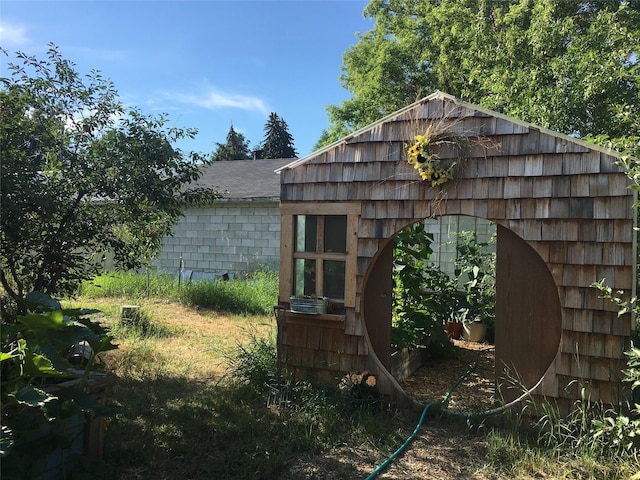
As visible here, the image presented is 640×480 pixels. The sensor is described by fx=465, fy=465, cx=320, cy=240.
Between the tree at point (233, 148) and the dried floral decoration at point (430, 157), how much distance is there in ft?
130

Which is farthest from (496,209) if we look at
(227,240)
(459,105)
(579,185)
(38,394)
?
(227,240)

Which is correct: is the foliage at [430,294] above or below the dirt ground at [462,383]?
above

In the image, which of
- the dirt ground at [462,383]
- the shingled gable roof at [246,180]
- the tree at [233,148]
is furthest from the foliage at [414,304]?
the tree at [233,148]

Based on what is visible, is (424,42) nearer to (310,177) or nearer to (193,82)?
(193,82)

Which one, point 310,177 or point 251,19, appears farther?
point 251,19

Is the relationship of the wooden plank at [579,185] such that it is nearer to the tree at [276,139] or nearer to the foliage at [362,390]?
the foliage at [362,390]

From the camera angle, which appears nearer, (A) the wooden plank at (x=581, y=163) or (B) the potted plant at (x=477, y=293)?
(A) the wooden plank at (x=581, y=163)

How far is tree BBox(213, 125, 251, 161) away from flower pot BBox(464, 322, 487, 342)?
122 ft

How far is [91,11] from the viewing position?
4.86 m

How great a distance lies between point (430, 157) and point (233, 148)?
1641 inches

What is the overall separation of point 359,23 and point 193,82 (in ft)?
38.4

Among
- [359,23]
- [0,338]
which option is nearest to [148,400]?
[0,338]

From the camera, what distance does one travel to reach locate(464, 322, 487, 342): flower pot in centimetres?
743

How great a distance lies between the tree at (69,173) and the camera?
432 cm
